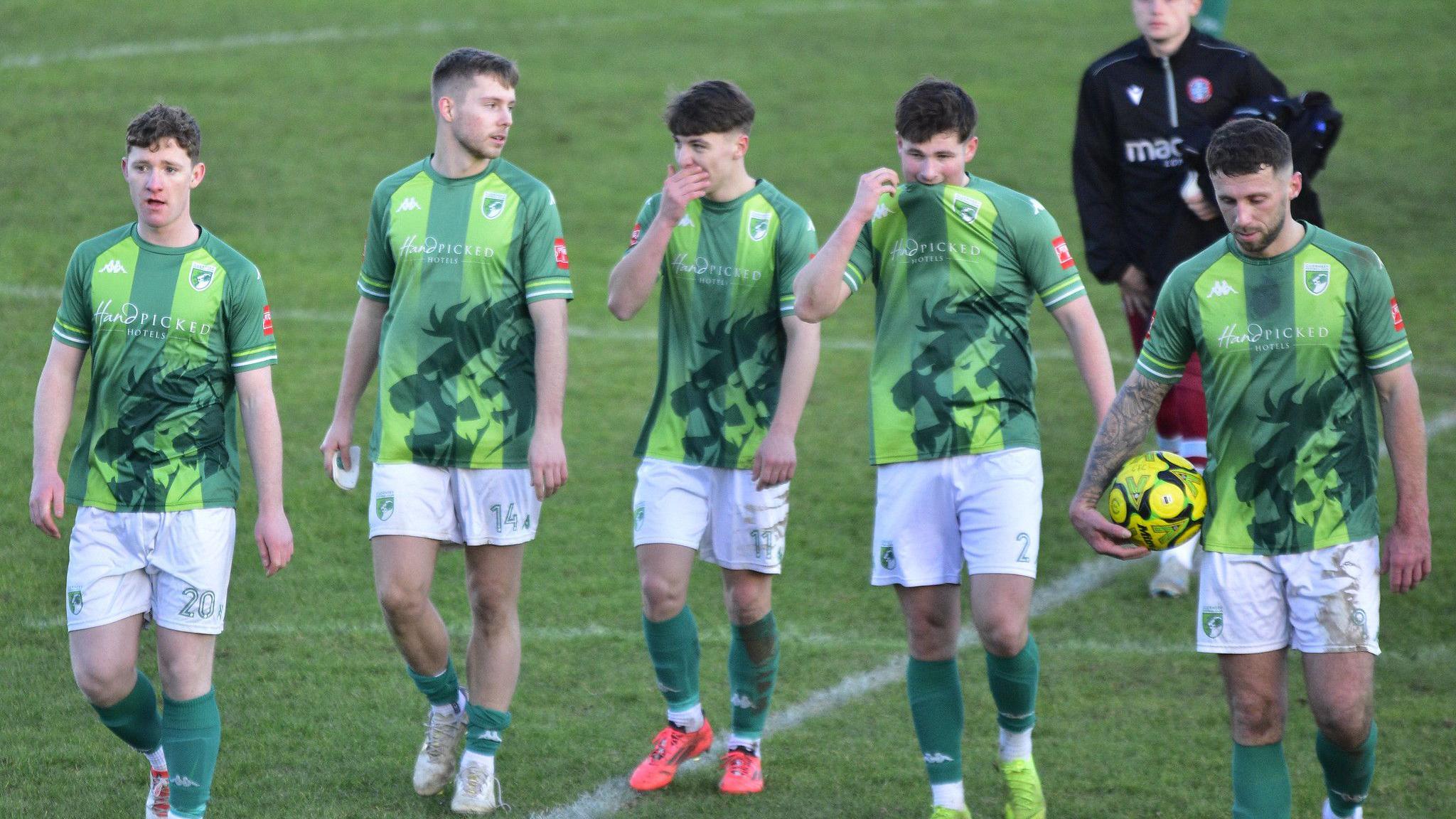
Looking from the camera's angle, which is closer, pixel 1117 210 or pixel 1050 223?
pixel 1050 223

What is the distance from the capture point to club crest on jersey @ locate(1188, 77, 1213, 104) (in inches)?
292

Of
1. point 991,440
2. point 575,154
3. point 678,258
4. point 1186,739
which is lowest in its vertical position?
point 1186,739

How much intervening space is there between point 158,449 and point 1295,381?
3.21 meters

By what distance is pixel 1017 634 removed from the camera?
505 centimetres

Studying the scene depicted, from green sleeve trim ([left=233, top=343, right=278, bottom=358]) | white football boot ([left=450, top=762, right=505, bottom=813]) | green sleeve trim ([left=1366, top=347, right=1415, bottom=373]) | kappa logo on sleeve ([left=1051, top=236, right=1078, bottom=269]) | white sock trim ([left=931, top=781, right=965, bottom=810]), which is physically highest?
kappa logo on sleeve ([left=1051, top=236, right=1078, bottom=269])

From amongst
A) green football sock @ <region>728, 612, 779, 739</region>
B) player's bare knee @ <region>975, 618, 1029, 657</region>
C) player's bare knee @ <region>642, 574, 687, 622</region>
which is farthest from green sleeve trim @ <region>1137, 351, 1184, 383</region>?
player's bare knee @ <region>642, 574, 687, 622</region>

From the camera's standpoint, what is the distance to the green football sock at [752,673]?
5.68m

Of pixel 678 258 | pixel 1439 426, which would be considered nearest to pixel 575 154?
pixel 1439 426

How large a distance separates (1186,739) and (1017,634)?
1372mm

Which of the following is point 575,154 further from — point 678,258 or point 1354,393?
point 1354,393

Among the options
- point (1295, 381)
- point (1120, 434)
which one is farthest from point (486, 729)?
point (1295, 381)

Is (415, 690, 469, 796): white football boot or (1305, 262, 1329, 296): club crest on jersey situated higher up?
(1305, 262, 1329, 296): club crest on jersey

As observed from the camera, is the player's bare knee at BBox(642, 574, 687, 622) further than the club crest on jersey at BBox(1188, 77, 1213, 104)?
No

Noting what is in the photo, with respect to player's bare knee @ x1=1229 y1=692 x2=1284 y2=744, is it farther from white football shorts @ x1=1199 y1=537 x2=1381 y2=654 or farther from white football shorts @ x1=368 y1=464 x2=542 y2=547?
white football shorts @ x1=368 y1=464 x2=542 y2=547
